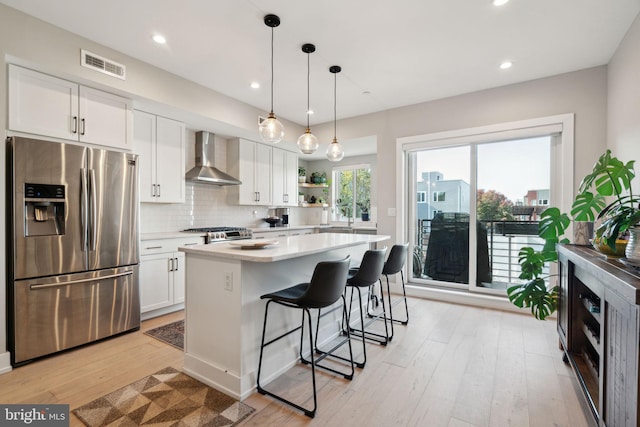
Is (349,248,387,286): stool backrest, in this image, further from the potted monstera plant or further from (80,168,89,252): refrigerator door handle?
(80,168,89,252): refrigerator door handle

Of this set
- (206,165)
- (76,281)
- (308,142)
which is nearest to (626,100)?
(308,142)

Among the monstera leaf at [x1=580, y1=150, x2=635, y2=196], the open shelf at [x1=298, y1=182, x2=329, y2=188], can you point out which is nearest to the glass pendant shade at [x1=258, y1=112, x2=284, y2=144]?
the monstera leaf at [x1=580, y1=150, x2=635, y2=196]

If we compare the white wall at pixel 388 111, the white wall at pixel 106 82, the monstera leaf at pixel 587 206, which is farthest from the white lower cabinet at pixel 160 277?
the monstera leaf at pixel 587 206

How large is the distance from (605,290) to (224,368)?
221 centimetres

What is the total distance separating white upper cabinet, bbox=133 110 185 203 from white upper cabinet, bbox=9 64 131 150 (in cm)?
45

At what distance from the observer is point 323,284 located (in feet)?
6.23

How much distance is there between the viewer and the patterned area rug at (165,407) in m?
1.75

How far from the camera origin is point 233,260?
1.98 m

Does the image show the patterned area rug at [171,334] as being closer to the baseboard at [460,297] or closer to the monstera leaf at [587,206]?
the baseboard at [460,297]

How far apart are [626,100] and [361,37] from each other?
2.39m

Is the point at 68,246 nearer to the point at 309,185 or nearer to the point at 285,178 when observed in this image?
the point at 285,178

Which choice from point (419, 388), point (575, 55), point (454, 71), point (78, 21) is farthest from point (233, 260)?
point (575, 55)

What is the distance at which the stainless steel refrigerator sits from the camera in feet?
7.68

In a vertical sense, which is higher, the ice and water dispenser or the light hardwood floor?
the ice and water dispenser
